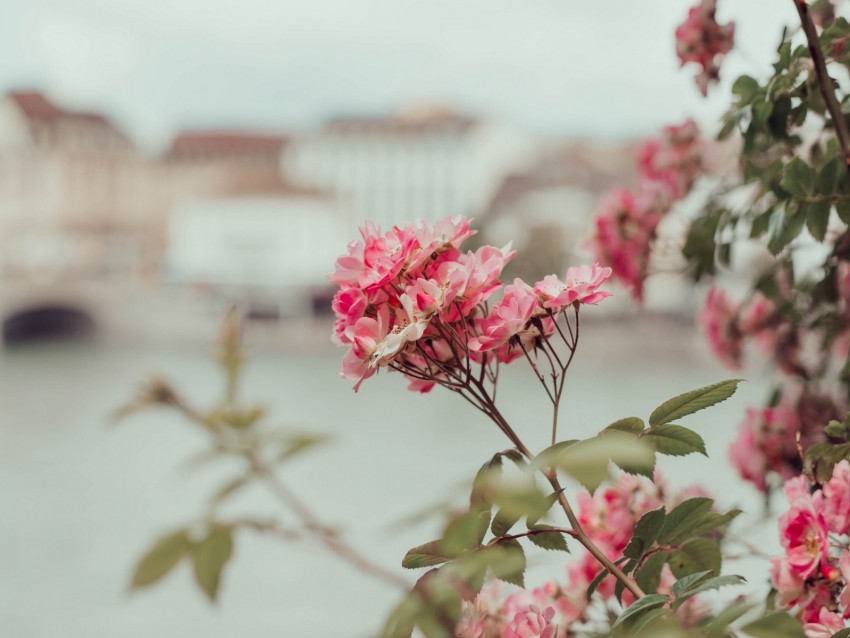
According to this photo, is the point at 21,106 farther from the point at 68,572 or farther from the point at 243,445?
the point at 243,445

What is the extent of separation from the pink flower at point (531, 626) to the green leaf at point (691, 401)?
0.06m

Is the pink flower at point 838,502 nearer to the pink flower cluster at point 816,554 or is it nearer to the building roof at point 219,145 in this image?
the pink flower cluster at point 816,554

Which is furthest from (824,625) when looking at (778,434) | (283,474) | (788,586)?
(283,474)

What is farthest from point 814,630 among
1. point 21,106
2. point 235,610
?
point 21,106

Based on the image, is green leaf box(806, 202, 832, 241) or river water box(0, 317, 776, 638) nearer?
green leaf box(806, 202, 832, 241)

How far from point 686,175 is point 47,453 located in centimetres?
572

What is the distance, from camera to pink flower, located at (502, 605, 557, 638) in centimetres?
23

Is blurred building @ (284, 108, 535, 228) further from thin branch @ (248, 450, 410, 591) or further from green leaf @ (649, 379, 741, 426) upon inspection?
green leaf @ (649, 379, 741, 426)

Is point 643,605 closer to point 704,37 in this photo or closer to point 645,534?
point 645,534

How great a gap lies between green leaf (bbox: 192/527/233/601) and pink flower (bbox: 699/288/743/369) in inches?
13.2

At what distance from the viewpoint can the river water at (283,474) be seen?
1823mm

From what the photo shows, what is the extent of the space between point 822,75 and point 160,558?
31 cm

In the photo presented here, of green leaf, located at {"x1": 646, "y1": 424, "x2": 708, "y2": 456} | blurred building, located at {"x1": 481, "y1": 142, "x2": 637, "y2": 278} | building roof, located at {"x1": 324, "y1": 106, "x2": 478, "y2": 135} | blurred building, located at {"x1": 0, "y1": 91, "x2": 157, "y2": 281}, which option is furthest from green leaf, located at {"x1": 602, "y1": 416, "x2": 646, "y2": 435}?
building roof, located at {"x1": 324, "y1": 106, "x2": 478, "y2": 135}

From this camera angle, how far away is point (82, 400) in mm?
7801
